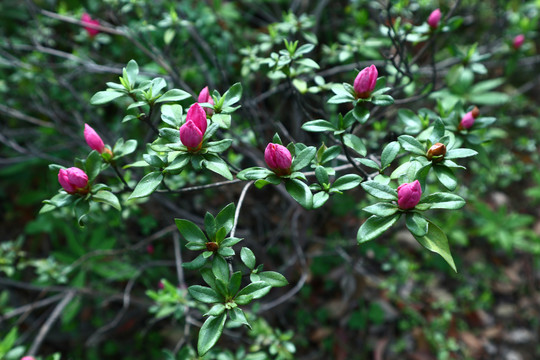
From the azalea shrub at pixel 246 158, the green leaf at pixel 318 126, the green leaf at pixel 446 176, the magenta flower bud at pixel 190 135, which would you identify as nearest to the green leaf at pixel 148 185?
the azalea shrub at pixel 246 158

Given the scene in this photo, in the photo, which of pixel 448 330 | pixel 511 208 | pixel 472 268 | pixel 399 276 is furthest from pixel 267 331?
pixel 511 208

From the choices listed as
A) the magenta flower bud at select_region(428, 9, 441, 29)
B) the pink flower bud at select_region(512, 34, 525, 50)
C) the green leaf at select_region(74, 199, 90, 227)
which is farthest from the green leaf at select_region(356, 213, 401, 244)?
the pink flower bud at select_region(512, 34, 525, 50)

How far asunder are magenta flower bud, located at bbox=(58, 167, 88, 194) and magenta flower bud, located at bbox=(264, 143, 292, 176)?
0.51 metres

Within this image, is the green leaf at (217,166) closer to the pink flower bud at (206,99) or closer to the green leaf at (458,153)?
the pink flower bud at (206,99)

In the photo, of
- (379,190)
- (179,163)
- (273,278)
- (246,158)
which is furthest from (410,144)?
(246,158)

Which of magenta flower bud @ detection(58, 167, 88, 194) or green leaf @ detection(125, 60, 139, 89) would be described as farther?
green leaf @ detection(125, 60, 139, 89)

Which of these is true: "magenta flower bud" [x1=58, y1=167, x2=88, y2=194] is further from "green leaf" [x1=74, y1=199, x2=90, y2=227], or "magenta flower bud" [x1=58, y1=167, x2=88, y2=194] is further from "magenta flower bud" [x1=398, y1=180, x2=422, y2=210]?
"magenta flower bud" [x1=398, y1=180, x2=422, y2=210]

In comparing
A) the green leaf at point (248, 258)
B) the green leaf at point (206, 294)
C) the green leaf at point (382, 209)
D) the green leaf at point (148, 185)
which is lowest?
the green leaf at point (206, 294)

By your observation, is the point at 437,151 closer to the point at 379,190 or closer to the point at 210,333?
the point at 379,190

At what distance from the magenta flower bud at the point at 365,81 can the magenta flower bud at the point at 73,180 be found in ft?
2.64

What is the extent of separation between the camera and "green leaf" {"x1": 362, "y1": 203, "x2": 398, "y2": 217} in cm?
98

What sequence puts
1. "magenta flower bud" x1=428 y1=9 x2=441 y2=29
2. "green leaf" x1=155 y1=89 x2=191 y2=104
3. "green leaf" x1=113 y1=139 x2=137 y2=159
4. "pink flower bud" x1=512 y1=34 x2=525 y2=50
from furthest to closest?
"pink flower bud" x1=512 y1=34 x2=525 y2=50 → "magenta flower bud" x1=428 y1=9 x2=441 y2=29 → "green leaf" x1=113 y1=139 x2=137 y2=159 → "green leaf" x1=155 y1=89 x2=191 y2=104

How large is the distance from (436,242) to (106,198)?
880 mm

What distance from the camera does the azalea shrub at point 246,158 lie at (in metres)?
1.04
